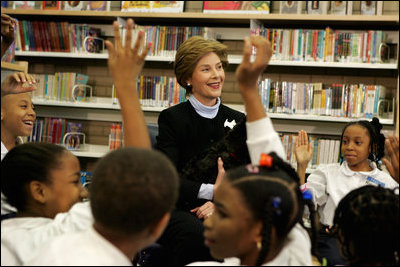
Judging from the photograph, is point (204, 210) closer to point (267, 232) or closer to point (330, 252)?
point (330, 252)

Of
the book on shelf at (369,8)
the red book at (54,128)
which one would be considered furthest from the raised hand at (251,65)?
the red book at (54,128)

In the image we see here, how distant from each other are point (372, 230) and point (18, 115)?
4.64 feet

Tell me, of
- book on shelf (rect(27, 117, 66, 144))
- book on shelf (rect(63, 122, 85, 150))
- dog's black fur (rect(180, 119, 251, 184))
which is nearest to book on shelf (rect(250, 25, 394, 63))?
book on shelf (rect(63, 122, 85, 150))

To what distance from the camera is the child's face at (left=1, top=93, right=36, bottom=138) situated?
206 cm

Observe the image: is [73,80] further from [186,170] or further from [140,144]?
[140,144]

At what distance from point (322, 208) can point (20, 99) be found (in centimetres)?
149

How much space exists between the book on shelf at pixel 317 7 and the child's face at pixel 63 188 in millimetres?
2922

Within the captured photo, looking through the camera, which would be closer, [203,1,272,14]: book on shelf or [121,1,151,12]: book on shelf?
[203,1,272,14]: book on shelf

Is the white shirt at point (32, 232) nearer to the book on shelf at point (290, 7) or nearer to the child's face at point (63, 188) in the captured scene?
the child's face at point (63, 188)

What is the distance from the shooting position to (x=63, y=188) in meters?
1.65

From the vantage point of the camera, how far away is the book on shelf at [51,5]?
182 inches

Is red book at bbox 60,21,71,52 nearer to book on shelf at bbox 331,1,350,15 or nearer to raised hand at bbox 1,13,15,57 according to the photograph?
book on shelf at bbox 331,1,350,15

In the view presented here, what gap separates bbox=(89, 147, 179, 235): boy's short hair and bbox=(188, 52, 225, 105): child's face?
1.20 meters

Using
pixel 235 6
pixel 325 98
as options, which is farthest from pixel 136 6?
pixel 325 98
